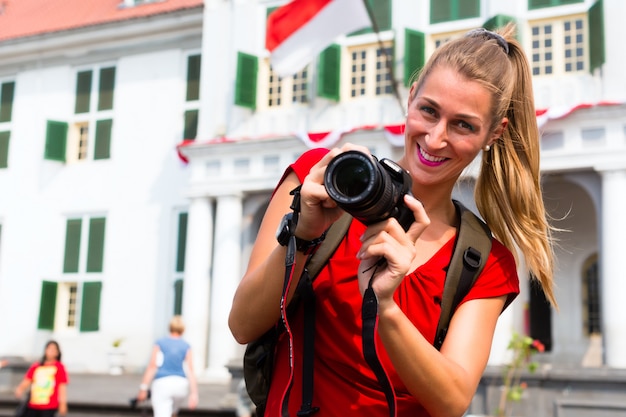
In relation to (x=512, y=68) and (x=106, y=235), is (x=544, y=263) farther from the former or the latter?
(x=106, y=235)

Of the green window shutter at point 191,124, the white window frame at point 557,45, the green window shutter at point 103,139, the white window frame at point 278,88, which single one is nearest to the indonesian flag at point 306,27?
the white window frame at point 278,88

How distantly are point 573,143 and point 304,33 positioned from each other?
4.38 meters

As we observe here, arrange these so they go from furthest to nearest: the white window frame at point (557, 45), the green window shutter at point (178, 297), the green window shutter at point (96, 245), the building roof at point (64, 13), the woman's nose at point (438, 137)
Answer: the building roof at point (64, 13), the green window shutter at point (96, 245), the green window shutter at point (178, 297), the white window frame at point (557, 45), the woman's nose at point (438, 137)

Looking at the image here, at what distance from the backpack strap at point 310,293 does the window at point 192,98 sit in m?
16.7

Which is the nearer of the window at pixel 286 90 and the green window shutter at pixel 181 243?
the window at pixel 286 90

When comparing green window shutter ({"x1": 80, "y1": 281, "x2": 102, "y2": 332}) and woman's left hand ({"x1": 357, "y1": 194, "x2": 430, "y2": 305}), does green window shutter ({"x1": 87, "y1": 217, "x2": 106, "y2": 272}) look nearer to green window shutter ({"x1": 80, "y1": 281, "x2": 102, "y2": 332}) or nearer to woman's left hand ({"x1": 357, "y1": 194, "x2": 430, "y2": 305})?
green window shutter ({"x1": 80, "y1": 281, "x2": 102, "y2": 332})

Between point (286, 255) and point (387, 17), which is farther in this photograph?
point (387, 17)

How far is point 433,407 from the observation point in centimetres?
169

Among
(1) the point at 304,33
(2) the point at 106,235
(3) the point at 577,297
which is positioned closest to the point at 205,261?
(2) the point at 106,235

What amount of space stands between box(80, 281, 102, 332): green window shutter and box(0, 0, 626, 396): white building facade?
0.10 feet

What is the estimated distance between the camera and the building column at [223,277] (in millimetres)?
15766

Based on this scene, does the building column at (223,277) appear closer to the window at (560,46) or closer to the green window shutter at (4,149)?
the window at (560,46)

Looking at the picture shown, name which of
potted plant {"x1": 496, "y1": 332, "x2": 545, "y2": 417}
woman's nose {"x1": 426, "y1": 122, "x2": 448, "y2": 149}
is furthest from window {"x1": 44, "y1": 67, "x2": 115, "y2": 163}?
woman's nose {"x1": 426, "y1": 122, "x2": 448, "y2": 149}

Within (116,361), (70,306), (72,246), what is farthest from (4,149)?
(116,361)
